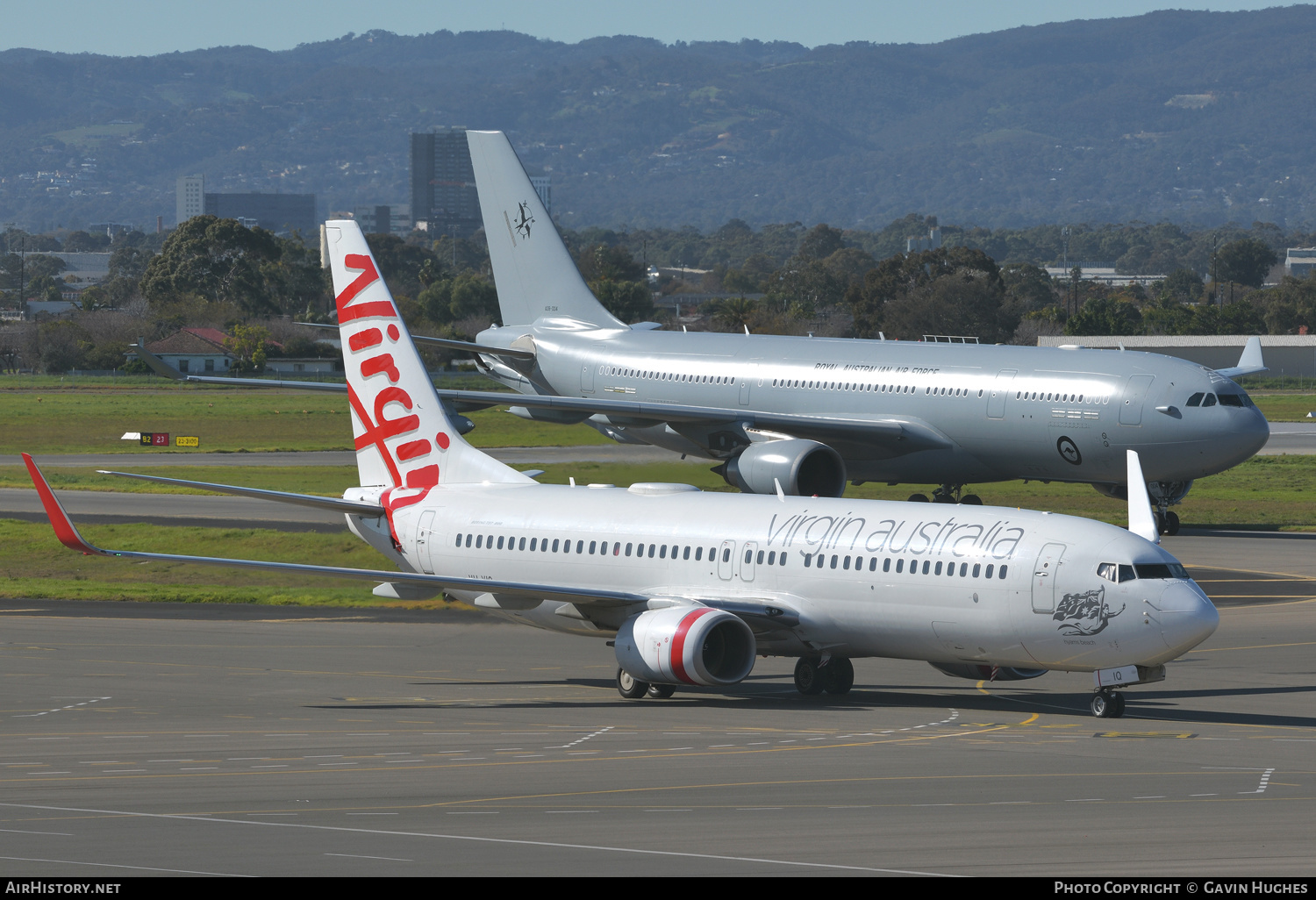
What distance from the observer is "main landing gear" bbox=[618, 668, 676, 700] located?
31.7 meters

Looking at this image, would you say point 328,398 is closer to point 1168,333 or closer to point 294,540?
point 294,540

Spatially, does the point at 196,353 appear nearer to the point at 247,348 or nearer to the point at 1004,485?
the point at 247,348

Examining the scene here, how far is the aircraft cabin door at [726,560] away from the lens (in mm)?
32156

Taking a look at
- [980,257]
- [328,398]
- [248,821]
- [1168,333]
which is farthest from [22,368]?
[248,821]

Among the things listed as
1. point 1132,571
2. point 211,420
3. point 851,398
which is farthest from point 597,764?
point 211,420

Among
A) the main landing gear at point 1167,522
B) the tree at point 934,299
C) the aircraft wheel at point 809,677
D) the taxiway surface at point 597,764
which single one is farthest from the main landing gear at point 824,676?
the tree at point 934,299

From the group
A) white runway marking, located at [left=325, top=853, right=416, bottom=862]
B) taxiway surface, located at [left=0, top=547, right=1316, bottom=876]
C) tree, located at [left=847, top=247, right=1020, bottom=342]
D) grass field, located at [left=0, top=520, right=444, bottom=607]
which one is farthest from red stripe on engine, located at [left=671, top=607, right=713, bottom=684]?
tree, located at [left=847, top=247, right=1020, bottom=342]

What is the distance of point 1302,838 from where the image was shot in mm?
19031

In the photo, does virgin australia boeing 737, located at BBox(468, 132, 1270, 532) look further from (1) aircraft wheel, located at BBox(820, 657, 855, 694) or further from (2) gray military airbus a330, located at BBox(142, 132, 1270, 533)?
(1) aircraft wheel, located at BBox(820, 657, 855, 694)

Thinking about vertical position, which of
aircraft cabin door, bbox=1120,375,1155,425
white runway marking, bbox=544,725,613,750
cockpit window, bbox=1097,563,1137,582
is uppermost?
aircraft cabin door, bbox=1120,375,1155,425

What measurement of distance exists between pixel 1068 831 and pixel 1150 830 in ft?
3.00

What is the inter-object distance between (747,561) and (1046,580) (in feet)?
19.5

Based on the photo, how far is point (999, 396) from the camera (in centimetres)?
5284

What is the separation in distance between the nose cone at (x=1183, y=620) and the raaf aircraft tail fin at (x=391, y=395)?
14682 millimetres
